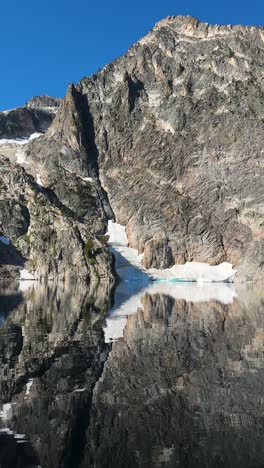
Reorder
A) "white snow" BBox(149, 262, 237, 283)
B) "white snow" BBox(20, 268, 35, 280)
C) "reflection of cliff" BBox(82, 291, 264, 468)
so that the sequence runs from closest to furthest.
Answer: "reflection of cliff" BBox(82, 291, 264, 468), "white snow" BBox(20, 268, 35, 280), "white snow" BBox(149, 262, 237, 283)

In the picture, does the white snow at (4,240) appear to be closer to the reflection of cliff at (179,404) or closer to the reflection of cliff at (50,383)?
Result: the reflection of cliff at (50,383)

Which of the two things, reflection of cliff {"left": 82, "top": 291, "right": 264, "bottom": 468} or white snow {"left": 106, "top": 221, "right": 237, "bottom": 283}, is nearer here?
reflection of cliff {"left": 82, "top": 291, "right": 264, "bottom": 468}

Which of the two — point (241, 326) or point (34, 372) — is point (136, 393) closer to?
point (34, 372)

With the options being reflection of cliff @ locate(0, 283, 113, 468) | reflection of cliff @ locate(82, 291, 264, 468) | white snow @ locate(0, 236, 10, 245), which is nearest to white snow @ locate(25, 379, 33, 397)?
reflection of cliff @ locate(0, 283, 113, 468)

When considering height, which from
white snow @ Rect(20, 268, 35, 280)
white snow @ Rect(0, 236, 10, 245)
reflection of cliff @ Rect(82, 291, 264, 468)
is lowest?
reflection of cliff @ Rect(82, 291, 264, 468)

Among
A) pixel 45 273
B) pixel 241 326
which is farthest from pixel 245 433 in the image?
pixel 45 273

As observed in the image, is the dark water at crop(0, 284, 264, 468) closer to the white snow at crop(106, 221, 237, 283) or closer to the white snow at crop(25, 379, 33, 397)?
the white snow at crop(25, 379, 33, 397)

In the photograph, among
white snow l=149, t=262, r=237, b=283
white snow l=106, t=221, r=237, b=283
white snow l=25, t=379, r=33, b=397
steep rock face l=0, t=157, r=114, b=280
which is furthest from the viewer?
white snow l=149, t=262, r=237, b=283
